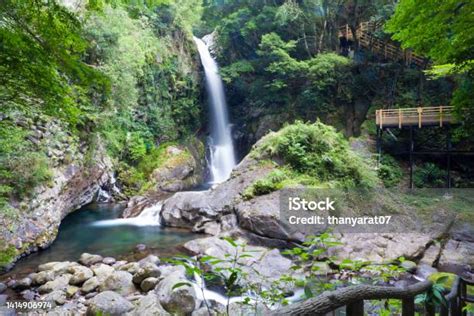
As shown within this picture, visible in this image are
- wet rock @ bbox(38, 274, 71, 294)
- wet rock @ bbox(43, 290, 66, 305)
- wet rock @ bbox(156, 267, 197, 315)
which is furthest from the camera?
wet rock @ bbox(38, 274, 71, 294)

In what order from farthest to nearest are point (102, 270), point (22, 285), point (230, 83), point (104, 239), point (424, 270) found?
point (230, 83) → point (104, 239) → point (424, 270) → point (102, 270) → point (22, 285)

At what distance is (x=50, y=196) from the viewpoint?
8.42m

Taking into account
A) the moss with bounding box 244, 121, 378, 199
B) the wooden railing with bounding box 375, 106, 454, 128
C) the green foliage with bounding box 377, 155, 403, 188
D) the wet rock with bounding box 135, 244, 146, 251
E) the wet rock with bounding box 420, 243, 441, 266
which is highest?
the wooden railing with bounding box 375, 106, 454, 128

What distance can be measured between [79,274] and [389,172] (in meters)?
12.2

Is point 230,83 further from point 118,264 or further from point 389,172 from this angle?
point 118,264

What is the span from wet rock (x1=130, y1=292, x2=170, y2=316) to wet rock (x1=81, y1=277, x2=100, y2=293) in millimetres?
1200

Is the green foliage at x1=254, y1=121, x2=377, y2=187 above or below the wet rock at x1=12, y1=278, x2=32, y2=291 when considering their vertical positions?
above

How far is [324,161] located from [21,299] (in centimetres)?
857

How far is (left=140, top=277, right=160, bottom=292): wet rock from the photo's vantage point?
613 centimetres

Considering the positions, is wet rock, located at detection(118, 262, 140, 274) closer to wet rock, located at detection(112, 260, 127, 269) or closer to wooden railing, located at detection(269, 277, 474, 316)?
wet rock, located at detection(112, 260, 127, 269)

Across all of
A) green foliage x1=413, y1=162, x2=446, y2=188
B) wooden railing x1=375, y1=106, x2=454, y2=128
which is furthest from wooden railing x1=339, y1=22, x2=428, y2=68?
green foliage x1=413, y1=162, x2=446, y2=188

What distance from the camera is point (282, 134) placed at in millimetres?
10953

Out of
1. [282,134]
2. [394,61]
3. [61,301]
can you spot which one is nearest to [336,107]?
[394,61]

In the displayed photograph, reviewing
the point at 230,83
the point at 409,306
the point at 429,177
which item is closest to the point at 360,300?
the point at 409,306
